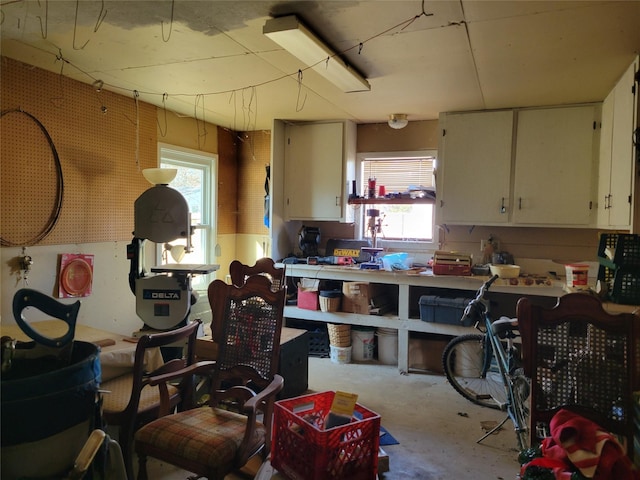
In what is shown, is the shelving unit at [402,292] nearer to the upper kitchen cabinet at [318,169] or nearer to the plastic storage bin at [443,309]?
the plastic storage bin at [443,309]

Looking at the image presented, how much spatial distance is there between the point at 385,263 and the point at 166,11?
280cm

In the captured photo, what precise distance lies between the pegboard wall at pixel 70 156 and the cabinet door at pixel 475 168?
2.66m

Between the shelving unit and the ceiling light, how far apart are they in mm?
1416

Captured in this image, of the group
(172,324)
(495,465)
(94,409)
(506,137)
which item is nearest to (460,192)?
(506,137)

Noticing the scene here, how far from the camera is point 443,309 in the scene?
379 centimetres

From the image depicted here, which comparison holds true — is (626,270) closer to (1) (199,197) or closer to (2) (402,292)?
(2) (402,292)

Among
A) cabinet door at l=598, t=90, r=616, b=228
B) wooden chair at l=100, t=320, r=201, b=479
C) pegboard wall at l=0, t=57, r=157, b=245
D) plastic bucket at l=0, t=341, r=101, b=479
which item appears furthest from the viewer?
cabinet door at l=598, t=90, r=616, b=228

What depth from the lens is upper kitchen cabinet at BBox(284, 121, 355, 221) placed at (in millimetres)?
4430

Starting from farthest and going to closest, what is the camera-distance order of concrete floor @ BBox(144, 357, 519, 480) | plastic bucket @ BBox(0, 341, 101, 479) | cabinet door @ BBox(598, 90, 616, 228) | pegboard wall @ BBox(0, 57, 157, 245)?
cabinet door @ BBox(598, 90, 616, 228)
pegboard wall @ BBox(0, 57, 157, 245)
concrete floor @ BBox(144, 357, 519, 480)
plastic bucket @ BBox(0, 341, 101, 479)

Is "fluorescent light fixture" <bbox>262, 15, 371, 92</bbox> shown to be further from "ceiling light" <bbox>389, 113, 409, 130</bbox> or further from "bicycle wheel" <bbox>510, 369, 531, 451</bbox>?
"bicycle wheel" <bbox>510, 369, 531, 451</bbox>

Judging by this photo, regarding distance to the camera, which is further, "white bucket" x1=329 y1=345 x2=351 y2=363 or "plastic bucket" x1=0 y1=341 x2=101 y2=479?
"white bucket" x1=329 y1=345 x2=351 y2=363

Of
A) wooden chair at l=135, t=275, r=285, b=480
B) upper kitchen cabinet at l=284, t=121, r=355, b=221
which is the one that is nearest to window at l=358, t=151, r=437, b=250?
upper kitchen cabinet at l=284, t=121, r=355, b=221

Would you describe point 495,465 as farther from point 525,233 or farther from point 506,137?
point 506,137

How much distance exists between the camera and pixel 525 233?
13.7 feet
